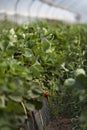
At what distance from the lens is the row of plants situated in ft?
7.07

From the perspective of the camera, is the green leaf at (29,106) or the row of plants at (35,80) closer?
the row of plants at (35,80)

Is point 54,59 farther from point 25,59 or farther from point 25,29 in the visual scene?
point 25,29

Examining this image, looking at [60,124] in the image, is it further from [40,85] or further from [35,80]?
[35,80]

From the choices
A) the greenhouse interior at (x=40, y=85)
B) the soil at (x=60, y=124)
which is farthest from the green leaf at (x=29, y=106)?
the soil at (x=60, y=124)

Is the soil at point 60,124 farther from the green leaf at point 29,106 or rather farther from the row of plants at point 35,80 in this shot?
the green leaf at point 29,106

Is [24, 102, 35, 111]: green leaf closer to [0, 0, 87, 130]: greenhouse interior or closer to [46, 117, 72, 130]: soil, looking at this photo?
[0, 0, 87, 130]: greenhouse interior

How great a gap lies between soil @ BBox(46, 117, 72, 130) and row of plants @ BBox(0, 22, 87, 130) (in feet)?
0.26

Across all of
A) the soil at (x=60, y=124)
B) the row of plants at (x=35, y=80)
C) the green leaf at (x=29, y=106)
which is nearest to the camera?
the row of plants at (x=35, y=80)

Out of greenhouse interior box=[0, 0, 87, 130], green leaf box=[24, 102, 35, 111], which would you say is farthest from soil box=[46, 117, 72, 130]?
green leaf box=[24, 102, 35, 111]

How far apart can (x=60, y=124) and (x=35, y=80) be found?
0.59 metres

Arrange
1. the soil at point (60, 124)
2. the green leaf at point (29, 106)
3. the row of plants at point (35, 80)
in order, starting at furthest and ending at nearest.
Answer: the soil at point (60, 124) → the green leaf at point (29, 106) → the row of plants at point (35, 80)

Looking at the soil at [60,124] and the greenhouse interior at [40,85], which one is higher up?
the greenhouse interior at [40,85]

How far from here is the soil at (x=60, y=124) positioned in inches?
123

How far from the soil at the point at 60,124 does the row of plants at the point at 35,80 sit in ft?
0.26
